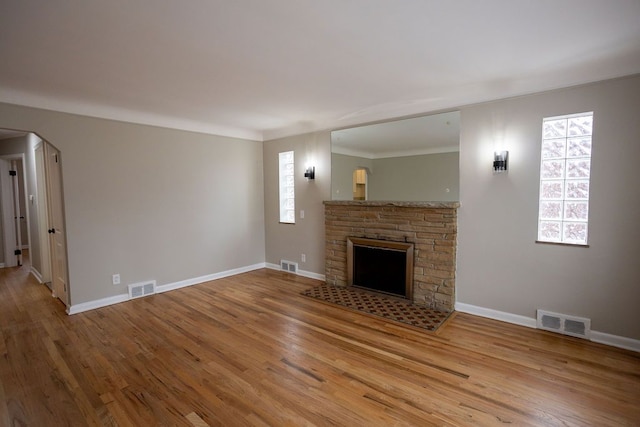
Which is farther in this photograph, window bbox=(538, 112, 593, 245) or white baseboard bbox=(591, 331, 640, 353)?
window bbox=(538, 112, 593, 245)

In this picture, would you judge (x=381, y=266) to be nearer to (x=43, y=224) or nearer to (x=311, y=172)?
(x=311, y=172)

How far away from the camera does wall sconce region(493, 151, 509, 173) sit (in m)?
3.29

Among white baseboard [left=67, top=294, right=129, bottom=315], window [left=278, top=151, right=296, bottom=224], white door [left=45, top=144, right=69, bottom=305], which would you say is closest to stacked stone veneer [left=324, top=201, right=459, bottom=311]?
window [left=278, top=151, right=296, bottom=224]

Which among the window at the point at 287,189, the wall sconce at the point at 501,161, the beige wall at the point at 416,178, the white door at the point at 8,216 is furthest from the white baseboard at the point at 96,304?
the wall sconce at the point at 501,161

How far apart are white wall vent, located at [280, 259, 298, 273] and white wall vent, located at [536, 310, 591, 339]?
11.7 ft

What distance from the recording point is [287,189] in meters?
5.58

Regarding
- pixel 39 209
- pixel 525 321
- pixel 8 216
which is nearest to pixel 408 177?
pixel 525 321

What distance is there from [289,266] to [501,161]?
3728 millimetres

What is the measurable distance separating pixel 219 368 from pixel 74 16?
107 inches

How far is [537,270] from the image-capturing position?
319cm

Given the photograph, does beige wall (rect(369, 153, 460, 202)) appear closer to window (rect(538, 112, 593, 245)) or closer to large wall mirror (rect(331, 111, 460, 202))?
large wall mirror (rect(331, 111, 460, 202))

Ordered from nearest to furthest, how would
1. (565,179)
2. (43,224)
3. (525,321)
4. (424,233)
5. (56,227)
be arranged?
(565,179) → (525,321) → (424,233) → (56,227) → (43,224)

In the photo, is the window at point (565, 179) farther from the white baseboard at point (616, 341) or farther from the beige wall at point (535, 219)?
the white baseboard at point (616, 341)

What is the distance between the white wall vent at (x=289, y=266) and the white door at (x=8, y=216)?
223 inches
